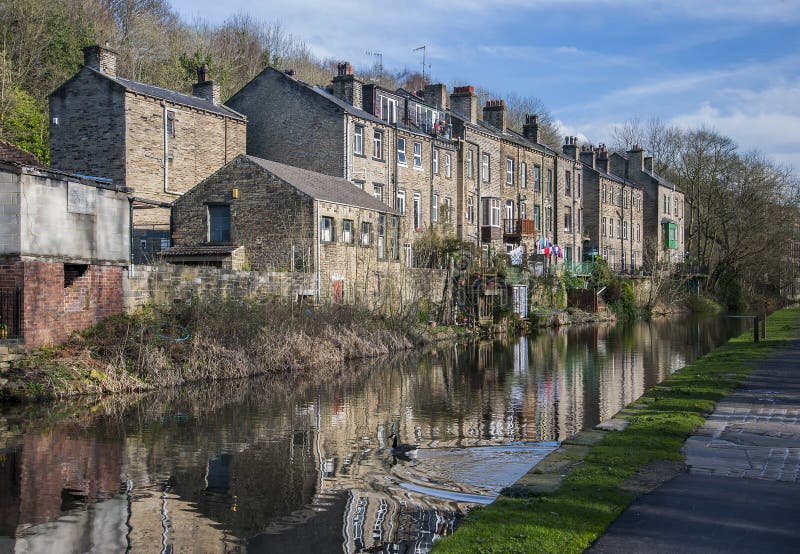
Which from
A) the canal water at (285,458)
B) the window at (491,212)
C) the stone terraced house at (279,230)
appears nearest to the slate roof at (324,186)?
the stone terraced house at (279,230)

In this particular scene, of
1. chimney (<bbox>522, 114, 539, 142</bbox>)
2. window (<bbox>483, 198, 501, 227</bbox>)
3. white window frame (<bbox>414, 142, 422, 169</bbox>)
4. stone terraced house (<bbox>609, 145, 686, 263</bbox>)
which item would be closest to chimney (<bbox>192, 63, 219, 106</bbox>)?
white window frame (<bbox>414, 142, 422, 169</bbox>)

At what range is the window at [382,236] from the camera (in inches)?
1400

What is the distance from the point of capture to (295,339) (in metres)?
24.2

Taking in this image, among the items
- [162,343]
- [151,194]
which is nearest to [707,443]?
[162,343]

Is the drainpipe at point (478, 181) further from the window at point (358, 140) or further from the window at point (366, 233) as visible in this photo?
the window at point (366, 233)

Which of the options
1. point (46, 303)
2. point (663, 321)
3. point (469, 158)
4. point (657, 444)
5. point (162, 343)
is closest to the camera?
point (657, 444)

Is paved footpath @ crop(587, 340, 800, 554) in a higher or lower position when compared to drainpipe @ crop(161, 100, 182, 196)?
lower

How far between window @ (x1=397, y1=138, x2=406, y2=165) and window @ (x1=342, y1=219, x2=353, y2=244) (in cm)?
966

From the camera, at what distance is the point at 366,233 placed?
34.5 meters

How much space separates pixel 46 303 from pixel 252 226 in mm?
12799

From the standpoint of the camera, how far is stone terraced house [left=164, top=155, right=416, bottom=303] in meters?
30.8

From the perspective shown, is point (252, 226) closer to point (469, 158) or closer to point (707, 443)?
point (469, 158)

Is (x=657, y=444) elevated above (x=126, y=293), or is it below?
below

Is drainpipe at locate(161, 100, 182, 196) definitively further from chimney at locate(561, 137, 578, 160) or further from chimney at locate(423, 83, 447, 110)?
chimney at locate(561, 137, 578, 160)
